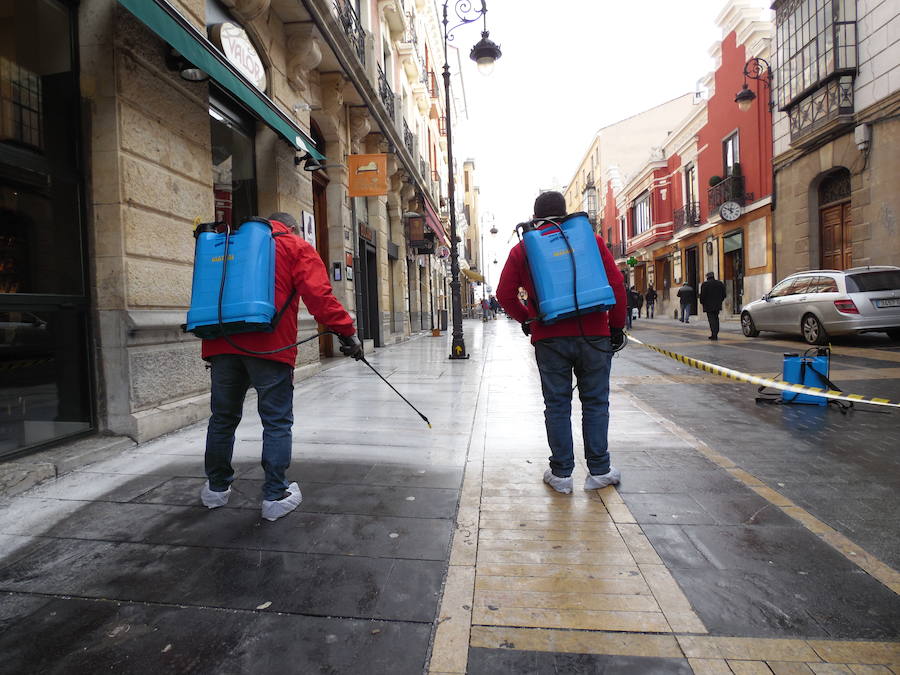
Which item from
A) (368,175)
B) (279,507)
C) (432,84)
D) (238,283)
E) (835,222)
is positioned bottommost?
(279,507)

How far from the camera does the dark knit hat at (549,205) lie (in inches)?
137

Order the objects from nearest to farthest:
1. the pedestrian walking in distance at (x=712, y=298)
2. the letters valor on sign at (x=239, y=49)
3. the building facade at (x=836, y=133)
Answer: the letters valor on sign at (x=239, y=49), the building facade at (x=836, y=133), the pedestrian walking in distance at (x=712, y=298)

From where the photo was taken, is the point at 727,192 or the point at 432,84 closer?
the point at 727,192

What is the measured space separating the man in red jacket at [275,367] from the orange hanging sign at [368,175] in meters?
8.77

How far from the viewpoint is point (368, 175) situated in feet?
37.8

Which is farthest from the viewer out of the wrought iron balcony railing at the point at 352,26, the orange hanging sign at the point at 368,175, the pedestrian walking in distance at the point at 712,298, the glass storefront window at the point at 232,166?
the pedestrian walking in distance at the point at 712,298

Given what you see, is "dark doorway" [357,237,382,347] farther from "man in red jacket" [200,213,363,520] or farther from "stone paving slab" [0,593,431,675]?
"stone paving slab" [0,593,431,675]

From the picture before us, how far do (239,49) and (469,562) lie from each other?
670 cm

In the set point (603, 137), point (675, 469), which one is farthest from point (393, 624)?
point (603, 137)

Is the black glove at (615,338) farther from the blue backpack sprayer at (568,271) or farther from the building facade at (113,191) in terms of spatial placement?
the building facade at (113,191)

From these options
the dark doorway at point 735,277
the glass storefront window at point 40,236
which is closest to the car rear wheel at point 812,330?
the dark doorway at point 735,277

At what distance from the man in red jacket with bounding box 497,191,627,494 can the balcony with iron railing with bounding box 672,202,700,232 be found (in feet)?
86.6

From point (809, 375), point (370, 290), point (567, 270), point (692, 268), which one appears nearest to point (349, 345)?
point (567, 270)

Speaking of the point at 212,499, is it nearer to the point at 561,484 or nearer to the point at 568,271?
the point at 561,484
